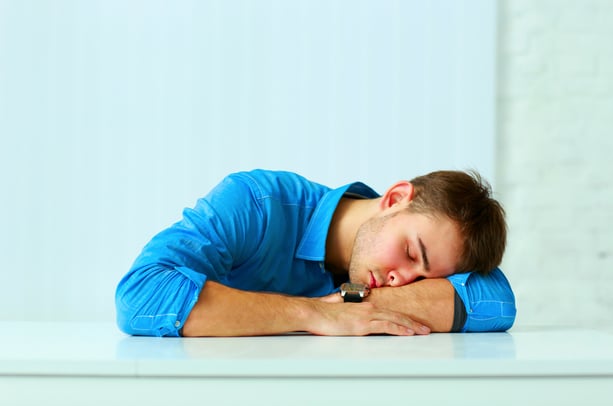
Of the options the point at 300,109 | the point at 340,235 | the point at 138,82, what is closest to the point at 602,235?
the point at 300,109

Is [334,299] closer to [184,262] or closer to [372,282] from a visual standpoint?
[372,282]

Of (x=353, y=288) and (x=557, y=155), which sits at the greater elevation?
(x=557, y=155)

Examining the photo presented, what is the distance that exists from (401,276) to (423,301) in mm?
108

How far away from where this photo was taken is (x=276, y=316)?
1729 millimetres

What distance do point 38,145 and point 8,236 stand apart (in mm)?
357

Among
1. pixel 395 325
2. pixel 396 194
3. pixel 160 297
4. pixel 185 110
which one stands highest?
pixel 185 110

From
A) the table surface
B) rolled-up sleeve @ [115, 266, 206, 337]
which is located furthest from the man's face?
rolled-up sleeve @ [115, 266, 206, 337]

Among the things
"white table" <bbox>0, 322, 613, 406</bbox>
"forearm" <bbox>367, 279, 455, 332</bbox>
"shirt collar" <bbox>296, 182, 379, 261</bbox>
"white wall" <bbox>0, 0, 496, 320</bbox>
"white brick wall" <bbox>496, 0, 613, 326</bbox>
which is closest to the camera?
"white table" <bbox>0, 322, 613, 406</bbox>

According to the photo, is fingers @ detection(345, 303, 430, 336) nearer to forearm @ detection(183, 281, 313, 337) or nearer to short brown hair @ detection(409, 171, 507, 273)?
forearm @ detection(183, 281, 313, 337)

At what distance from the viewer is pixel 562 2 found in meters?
3.27

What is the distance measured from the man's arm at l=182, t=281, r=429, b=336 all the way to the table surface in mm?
50

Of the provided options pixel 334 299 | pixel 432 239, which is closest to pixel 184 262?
pixel 334 299

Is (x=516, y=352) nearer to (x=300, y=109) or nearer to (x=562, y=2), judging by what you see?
(x=300, y=109)

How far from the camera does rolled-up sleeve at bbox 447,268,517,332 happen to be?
191cm
